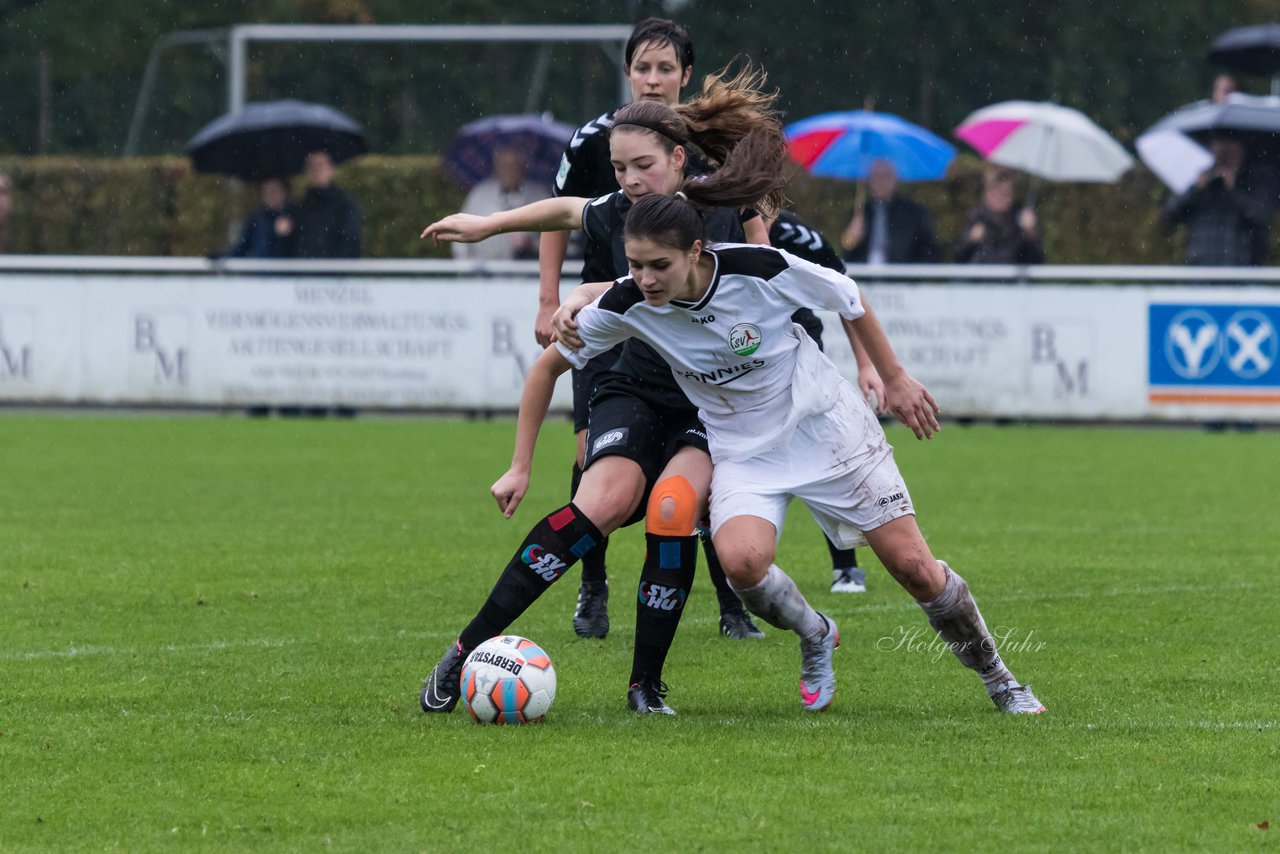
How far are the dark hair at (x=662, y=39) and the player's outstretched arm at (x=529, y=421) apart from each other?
1.26m

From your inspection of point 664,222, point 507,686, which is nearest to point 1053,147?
point 664,222

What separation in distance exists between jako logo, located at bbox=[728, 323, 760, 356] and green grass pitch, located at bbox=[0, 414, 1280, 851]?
3.27ft

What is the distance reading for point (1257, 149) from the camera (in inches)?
683

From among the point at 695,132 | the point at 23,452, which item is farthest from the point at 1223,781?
the point at 23,452

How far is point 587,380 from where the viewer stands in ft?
22.2

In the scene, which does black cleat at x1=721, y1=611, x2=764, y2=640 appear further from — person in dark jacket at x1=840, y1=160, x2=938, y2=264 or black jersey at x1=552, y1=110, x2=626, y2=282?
person in dark jacket at x1=840, y1=160, x2=938, y2=264

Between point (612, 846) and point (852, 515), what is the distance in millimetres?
1643

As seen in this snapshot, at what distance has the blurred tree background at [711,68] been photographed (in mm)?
28594

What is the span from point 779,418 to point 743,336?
272 mm

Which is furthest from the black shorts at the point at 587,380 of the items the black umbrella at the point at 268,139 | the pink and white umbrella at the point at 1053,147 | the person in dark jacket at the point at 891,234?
the black umbrella at the point at 268,139

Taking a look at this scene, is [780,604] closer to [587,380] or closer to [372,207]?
[587,380]

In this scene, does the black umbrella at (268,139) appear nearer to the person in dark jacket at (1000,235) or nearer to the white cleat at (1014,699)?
the person in dark jacket at (1000,235)

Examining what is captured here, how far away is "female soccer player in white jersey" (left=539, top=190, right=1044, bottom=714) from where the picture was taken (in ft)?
18.1

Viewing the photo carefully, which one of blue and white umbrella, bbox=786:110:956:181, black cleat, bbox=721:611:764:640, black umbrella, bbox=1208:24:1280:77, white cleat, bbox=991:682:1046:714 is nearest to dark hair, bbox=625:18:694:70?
black cleat, bbox=721:611:764:640
